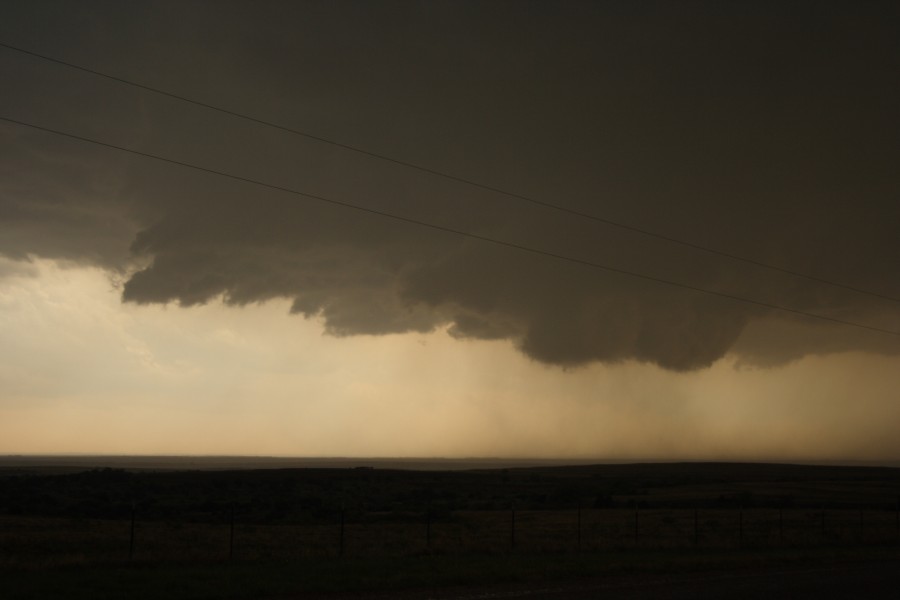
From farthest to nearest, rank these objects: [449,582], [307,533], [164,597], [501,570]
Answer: [307,533] → [501,570] → [449,582] → [164,597]

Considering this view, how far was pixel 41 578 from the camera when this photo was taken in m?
20.3

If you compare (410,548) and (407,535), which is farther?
(407,535)

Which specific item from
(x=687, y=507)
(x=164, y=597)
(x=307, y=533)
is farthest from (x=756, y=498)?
(x=164, y=597)

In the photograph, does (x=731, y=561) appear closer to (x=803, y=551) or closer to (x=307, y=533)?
(x=803, y=551)

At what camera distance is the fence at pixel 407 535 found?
28.5m

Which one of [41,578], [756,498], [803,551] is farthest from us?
[756,498]

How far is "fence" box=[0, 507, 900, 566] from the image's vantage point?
2855cm

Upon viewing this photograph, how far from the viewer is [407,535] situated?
38.2m

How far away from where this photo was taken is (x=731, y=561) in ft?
89.8

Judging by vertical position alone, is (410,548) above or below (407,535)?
above

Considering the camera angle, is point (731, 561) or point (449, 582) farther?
point (731, 561)

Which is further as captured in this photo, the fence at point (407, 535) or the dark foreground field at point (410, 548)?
the fence at point (407, 535)

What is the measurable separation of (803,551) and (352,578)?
2153 centimetres

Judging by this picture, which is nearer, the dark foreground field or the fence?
the dark foreground field
